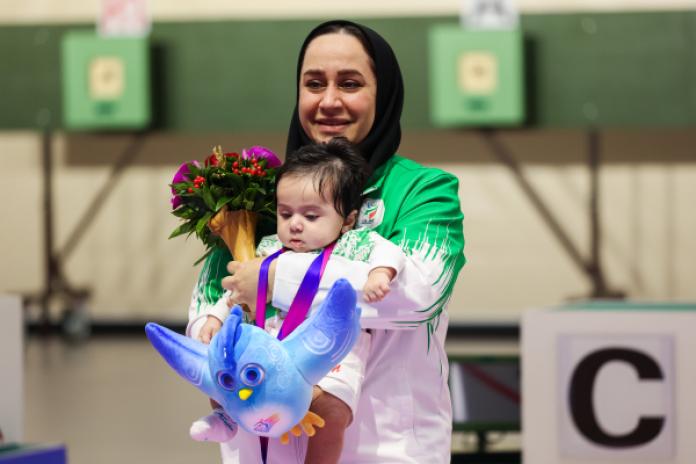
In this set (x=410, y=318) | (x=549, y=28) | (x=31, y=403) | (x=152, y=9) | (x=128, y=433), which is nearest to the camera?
(x=410, y=318)

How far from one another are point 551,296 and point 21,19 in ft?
17.3

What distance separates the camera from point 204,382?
1.62m

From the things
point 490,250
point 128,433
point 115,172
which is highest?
point 115,172

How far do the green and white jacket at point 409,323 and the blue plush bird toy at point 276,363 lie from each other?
109mm

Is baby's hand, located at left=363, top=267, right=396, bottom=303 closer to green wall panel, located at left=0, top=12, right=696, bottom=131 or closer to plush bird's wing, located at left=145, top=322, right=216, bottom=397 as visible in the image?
plush bird's wing, located at left=145, top=322, right=216, bottom=397

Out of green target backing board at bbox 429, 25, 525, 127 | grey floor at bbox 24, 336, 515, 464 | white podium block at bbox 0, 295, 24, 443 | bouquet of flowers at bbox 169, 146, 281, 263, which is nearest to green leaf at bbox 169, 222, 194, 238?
bouquet of flowers at bbox 169, 146, 281, 263

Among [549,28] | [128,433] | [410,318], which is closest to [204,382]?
[410,318]

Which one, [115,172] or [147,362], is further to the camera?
[115,172]

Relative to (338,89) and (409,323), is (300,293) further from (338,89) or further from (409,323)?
(338,89)

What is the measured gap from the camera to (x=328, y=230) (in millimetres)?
1750

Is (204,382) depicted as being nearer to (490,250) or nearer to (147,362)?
(147,362)

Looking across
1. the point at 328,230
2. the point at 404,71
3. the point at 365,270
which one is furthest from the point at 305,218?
the point at 404,71

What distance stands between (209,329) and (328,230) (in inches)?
9.4

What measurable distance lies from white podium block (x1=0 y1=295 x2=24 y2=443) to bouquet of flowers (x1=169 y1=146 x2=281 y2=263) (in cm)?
200
